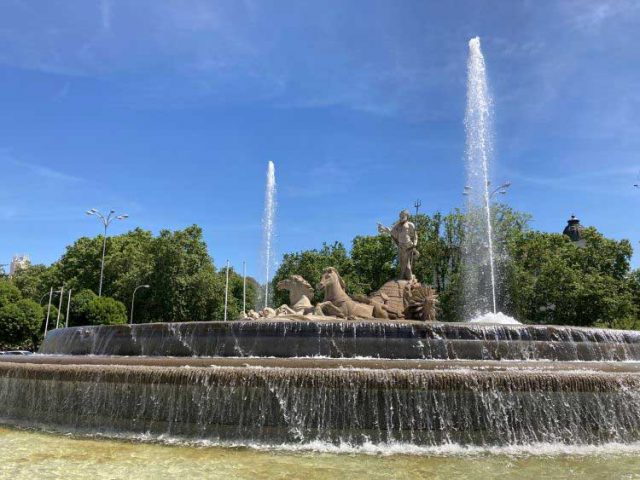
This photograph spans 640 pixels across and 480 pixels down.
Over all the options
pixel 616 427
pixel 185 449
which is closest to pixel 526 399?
pixel 616 427

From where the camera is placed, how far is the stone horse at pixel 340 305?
17.3 m

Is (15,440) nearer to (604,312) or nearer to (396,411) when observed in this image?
(396,411)

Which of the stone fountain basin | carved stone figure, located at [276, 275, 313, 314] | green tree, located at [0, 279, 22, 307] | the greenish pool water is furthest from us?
green tree, located at [0, 279, 22, 307]

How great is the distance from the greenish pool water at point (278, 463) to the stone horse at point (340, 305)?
10226 millimetres

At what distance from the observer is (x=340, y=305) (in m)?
17.7

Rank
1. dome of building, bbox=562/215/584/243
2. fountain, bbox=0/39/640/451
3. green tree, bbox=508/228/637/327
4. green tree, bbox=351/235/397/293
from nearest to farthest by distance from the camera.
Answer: fountain, bbox=0/39/640/451 → green tree, bbox=508/228/637/327 → green tree, bbox=351/235/397/293 → dome of building, bbox=562/215/584/243

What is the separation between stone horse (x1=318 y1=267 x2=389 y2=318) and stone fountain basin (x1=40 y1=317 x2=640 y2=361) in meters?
4.55

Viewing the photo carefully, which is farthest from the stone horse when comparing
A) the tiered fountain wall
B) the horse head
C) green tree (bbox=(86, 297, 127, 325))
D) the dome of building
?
the dome of building

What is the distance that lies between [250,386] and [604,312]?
114 feet

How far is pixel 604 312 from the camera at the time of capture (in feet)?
116

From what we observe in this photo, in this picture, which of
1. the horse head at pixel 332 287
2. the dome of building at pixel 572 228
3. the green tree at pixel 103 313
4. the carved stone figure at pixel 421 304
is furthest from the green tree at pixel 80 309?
the dome of building at pixel 572 228

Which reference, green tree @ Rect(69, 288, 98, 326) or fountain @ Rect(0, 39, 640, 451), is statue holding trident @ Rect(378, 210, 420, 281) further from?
green tree @ Rect(69, 288, 98, 326)

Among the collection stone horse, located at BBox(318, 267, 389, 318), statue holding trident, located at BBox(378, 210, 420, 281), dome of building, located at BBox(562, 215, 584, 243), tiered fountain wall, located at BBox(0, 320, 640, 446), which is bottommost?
tiered fountain wall, located at BBox(0, 320, 640, 446)

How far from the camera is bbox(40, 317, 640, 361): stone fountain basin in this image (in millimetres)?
11977
